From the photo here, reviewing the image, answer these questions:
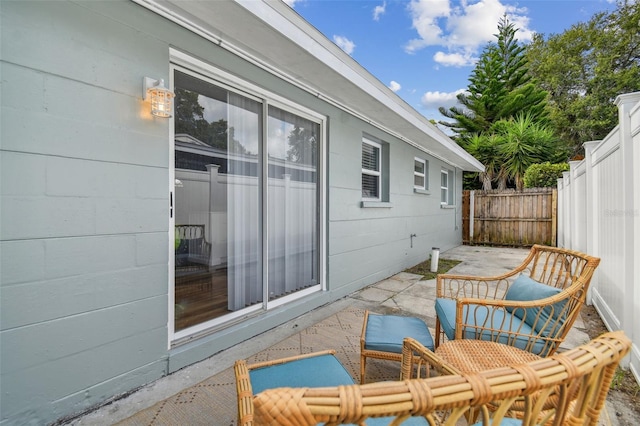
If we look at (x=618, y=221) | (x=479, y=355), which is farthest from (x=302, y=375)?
(x=618, y=221)

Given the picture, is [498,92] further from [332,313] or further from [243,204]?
[243,204]

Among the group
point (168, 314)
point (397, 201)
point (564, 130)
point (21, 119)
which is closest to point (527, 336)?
point (168, 314)

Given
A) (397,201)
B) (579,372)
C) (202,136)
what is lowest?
(579,372)

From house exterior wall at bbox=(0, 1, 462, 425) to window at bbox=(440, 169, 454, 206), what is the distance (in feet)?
24.2

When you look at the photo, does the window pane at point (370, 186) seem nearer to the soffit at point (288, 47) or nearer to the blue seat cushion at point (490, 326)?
the soffit at point (288, 47)

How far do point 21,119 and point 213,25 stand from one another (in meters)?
1.41

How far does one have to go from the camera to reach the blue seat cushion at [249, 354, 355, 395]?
145 centimetres

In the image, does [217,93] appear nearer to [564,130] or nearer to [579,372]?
[579,372]

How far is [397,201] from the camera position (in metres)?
5.62

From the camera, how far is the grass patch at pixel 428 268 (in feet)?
18.1

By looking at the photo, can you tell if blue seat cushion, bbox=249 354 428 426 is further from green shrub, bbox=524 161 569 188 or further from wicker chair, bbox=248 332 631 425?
green shrub, bbox=524 161 569 188

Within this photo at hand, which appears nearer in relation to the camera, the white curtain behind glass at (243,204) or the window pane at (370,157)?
the white curtain behind glass at (243,204)

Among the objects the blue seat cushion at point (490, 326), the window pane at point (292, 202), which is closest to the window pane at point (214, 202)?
the window pane at point (292, 202)

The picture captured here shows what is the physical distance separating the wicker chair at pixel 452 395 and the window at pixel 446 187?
812cm
